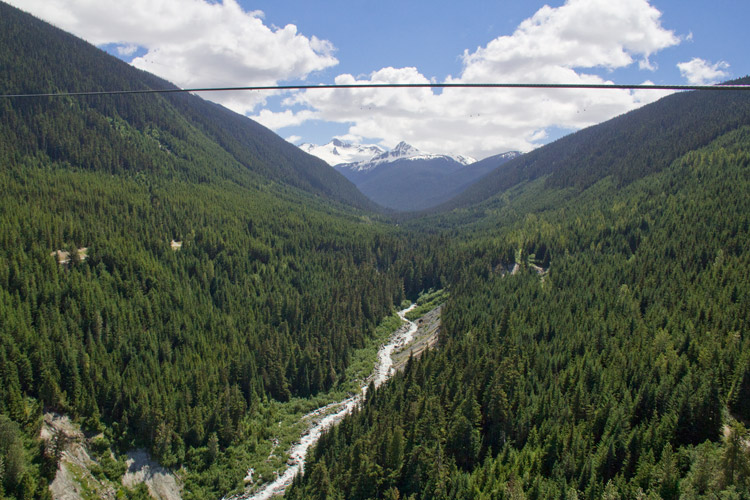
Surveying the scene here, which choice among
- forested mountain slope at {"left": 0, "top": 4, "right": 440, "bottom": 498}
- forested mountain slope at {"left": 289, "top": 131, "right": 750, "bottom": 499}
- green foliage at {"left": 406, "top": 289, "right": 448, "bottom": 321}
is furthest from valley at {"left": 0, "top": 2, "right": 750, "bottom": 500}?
green foliage at {"left": 406, "top": 289, "right": 448, "bottom": 321}

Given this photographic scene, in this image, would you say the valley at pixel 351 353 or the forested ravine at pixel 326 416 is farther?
the forested ravine at pixel 326 416

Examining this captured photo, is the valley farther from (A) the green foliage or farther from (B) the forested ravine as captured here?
(A) the green foliage

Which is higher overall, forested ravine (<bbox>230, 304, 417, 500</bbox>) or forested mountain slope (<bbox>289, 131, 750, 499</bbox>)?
forested mountain slope (<bbox>289, 131, 750, 499</bbox>)

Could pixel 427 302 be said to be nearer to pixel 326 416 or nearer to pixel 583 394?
pixel 326 416

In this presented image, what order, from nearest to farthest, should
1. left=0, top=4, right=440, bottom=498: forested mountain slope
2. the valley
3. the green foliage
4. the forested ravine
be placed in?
the valley
the forested ravine
left=0, top=4, right=440, bottom=498: forested mountain slope
the green foliage

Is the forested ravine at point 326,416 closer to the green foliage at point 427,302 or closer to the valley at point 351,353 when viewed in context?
the valley at point 351,353

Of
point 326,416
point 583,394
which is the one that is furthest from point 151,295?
point 583,394

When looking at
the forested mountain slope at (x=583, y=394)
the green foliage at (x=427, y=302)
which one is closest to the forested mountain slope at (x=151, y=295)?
the green foliage at (x=427, y=302)

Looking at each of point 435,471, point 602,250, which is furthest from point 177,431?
point 602,250
